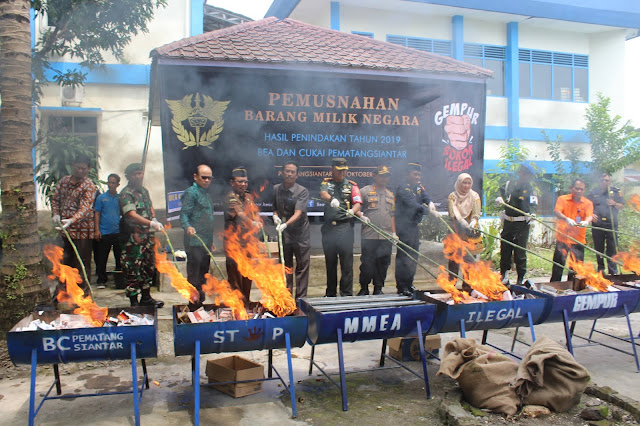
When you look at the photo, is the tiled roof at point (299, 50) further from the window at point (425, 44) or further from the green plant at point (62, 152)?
the window at point (425, 44)

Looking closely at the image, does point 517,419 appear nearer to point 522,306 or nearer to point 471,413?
point 471,413

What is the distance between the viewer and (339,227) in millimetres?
6547

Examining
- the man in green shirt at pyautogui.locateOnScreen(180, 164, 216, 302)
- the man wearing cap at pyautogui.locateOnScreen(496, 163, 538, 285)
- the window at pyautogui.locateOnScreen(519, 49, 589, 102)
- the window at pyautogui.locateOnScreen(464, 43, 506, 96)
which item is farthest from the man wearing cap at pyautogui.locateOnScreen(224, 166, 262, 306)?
the window at pyautogui.locateOnScreen(519, 49, 589, 102)

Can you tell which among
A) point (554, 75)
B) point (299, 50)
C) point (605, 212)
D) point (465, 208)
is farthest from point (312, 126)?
point (554, 75)

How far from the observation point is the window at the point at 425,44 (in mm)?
13195

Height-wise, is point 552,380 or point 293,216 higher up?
point 293,216

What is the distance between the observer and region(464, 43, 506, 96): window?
14008 mm

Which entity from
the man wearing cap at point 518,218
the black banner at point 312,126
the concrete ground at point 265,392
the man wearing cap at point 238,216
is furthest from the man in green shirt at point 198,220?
the man wearing cap at point 518,218

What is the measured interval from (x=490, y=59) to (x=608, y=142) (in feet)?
12.6

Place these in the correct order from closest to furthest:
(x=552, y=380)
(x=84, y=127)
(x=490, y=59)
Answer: (x=552, y=380)
(x=84, y=127)
(x=490, y=59)

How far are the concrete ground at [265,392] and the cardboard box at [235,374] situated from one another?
0.21 ft

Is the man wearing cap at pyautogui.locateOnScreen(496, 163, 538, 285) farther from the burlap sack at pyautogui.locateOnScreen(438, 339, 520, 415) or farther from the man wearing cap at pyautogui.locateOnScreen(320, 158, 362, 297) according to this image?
the burlap sack at pyautogui.locateOnScreen(438, 339, 520, 415)

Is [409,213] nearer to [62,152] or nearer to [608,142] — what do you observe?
[62,152]

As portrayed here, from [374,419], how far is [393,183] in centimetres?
502
